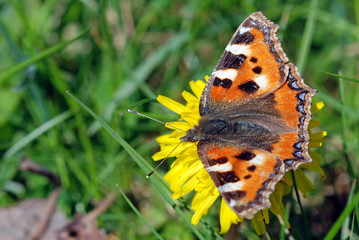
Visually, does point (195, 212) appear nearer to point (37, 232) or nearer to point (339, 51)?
point (37, 232)

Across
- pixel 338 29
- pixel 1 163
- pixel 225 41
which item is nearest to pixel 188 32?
pixel 225 41

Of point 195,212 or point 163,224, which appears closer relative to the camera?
point 195,212

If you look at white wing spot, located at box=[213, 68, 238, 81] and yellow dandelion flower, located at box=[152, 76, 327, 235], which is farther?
white wing spot, located at box=[213, 68, 238, 81]

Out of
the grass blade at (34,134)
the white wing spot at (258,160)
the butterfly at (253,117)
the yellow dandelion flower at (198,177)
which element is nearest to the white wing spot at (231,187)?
the butterfly at (253,117)

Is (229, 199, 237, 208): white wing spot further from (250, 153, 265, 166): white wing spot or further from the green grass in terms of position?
the green grass

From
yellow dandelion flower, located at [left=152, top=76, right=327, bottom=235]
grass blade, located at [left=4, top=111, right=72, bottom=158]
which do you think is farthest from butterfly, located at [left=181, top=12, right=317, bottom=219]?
grass blade, located at [left=4, top=111, right=72, bottom=158]

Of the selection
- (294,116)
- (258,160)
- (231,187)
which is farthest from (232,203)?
(294,116)

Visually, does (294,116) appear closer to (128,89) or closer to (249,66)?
(249,66)
